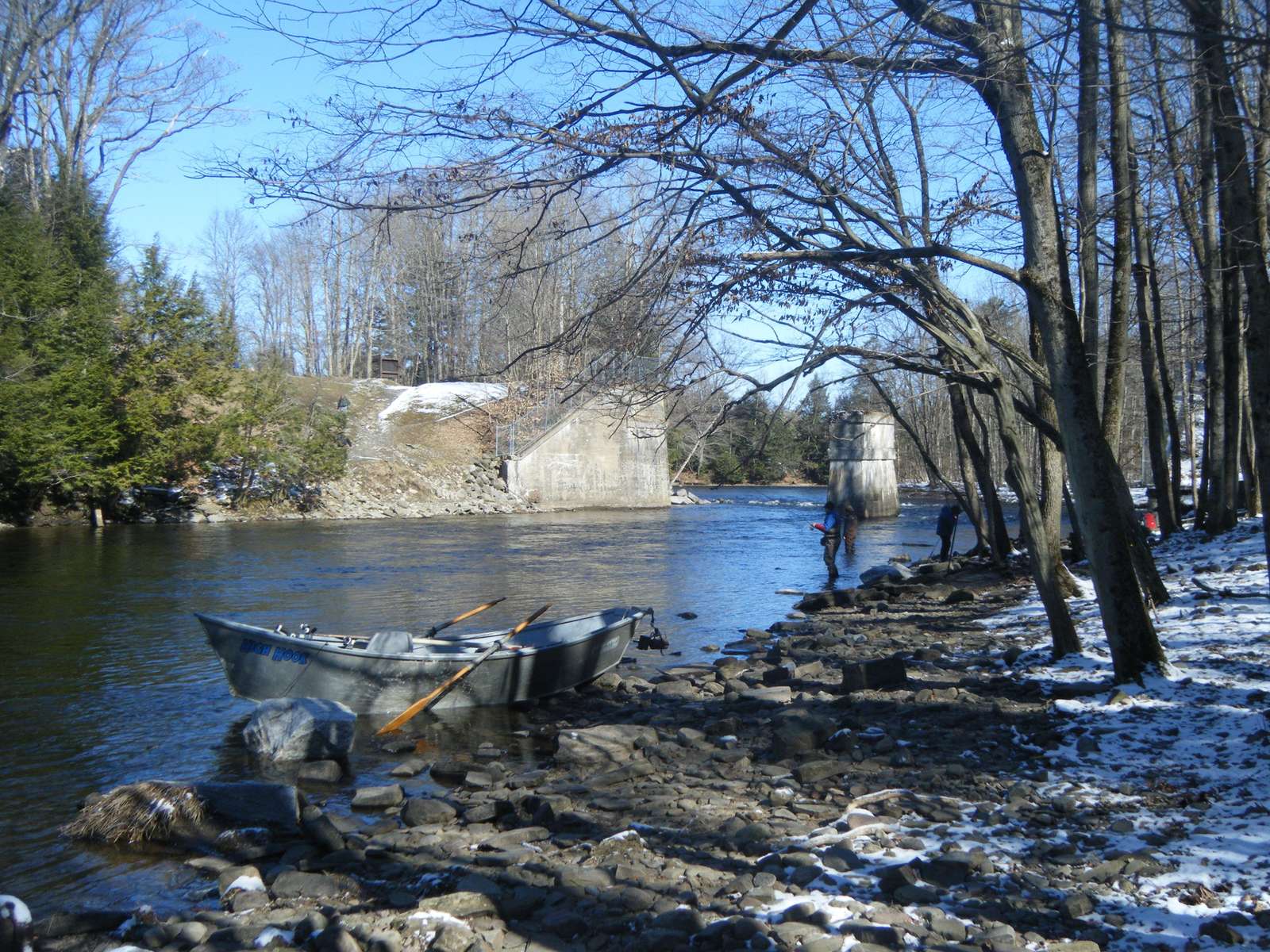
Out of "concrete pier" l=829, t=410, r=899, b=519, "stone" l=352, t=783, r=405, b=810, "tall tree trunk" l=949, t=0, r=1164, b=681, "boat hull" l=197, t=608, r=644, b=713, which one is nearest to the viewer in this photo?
"tall tree trunk" l=949, t=0, r=1164, b=681

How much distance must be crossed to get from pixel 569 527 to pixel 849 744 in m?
27.0

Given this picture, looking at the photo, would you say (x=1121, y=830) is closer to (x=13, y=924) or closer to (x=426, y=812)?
(x=426, y=812)

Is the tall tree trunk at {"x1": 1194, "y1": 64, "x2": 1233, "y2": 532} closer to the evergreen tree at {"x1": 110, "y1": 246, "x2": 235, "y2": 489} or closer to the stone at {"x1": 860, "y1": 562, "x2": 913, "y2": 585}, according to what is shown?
the stone at {"x1": 860, "y1": 562, "x2": 913, "y2": 585}

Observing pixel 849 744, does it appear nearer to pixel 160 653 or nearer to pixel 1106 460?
pixel 1106 460

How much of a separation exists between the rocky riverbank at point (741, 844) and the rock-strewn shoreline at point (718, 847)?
0.05 feet

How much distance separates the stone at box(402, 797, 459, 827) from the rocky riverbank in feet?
0.07

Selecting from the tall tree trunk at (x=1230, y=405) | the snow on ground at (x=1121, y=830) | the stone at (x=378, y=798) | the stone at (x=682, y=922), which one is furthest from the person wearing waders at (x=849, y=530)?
the stone at (x=682, y=922)

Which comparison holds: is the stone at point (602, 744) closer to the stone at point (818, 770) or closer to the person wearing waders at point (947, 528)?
the stone at point (818, 770)

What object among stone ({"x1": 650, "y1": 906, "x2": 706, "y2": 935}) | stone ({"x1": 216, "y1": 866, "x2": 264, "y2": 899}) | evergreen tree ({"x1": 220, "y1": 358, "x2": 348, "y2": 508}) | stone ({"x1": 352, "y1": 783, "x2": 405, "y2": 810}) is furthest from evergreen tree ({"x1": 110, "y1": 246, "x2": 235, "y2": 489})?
stone ({"x1": 650, "y1": 906, "x2": 706, "y2": 935})

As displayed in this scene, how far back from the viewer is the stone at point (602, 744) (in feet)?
25.4

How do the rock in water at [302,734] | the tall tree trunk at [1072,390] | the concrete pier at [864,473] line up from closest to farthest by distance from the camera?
the tall tree trunk at [1072,390]
the rock in water at [302,734]
the concrete pier at [864,473]

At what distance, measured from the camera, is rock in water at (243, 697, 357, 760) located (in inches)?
328

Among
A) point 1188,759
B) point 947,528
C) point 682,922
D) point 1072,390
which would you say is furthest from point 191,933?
point 947,528

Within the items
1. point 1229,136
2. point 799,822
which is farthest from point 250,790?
point 1229,136
